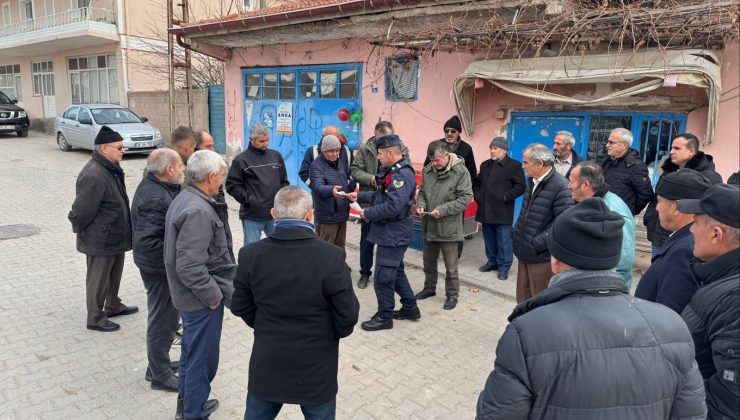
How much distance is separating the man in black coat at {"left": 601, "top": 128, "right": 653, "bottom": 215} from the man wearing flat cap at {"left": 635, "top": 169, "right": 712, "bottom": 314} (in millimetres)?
2566

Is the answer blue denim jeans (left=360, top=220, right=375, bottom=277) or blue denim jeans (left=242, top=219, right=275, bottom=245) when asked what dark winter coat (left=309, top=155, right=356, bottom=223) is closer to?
blue denim jeans (left=360, top=220, right=375, bottom=277)

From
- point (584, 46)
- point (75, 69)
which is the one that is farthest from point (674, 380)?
point (75, 69)

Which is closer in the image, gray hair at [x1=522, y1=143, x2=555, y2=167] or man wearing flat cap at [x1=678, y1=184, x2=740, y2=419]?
man wearing flat cap at [x1=678, y1=184, x2=740, y2=419]

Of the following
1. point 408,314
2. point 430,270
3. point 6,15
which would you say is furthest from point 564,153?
point 6,15

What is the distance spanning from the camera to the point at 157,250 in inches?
137

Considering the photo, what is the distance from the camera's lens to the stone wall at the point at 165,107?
14633mm

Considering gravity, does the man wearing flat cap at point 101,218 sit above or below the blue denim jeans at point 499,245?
above

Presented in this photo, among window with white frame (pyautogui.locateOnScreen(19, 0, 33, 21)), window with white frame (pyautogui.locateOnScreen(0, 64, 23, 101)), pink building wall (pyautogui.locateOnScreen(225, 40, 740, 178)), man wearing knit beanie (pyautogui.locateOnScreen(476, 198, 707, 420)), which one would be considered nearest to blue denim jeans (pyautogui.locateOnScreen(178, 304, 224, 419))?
man wearing knit beanie (pyautogui.locateOnScreen(476, 198, 707, 420))

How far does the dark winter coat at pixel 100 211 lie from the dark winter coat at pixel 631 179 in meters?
4.85

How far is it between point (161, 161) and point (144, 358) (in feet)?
5.70

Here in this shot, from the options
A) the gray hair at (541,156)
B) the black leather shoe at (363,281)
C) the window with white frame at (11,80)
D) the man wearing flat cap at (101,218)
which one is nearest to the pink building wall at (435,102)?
the black leather shoe at (363,281)

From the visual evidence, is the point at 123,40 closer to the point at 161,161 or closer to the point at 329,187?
the point at 329,187

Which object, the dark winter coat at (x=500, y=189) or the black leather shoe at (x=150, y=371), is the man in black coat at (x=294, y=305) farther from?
the dark winter coat at (x=500, y=189)

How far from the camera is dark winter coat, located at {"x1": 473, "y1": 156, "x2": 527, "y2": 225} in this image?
6.14m
